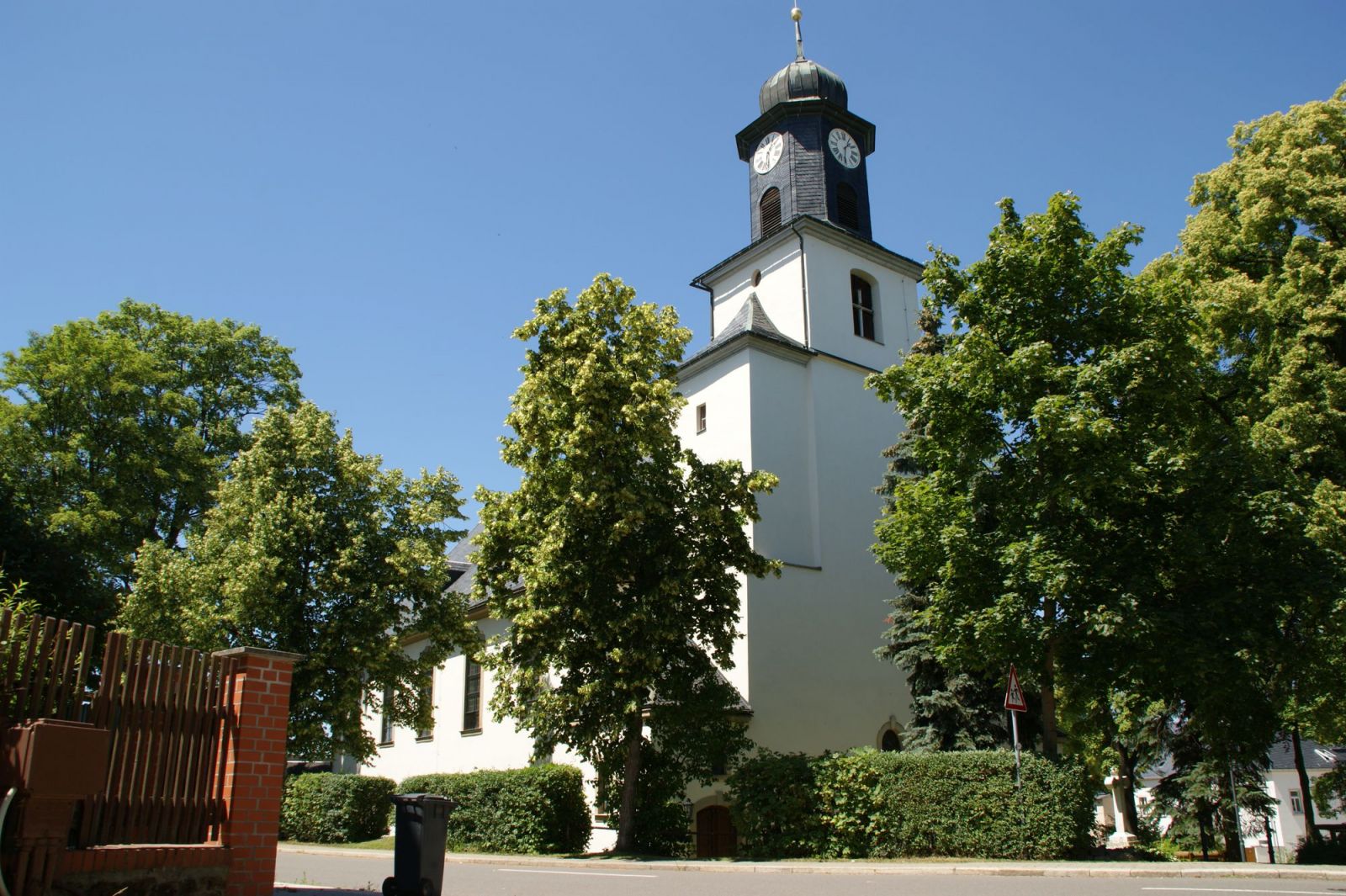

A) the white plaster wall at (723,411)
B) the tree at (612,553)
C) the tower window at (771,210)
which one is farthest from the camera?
the tower window at (771,210)

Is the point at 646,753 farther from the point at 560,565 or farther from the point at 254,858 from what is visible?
the point at 254,858

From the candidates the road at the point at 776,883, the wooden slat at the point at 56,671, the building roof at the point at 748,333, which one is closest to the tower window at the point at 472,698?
the building roof at the point at 748,333

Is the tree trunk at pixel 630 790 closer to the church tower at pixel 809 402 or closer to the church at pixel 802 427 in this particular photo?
the church at pixel 802 427

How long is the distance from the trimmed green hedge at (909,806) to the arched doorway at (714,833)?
325 cm

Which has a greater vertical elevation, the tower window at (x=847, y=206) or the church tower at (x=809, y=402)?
the tower window at (x=847, y=206)

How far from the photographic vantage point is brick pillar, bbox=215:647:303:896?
683 cm

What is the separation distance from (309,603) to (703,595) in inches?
300

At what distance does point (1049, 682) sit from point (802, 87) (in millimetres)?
19382

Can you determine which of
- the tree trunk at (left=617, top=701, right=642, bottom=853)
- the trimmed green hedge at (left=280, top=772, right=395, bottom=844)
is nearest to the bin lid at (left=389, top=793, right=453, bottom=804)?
the tree trunk at (left=617, top=701, right=642, bottom=853)

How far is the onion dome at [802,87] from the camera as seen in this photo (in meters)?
28.8

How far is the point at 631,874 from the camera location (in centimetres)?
1432

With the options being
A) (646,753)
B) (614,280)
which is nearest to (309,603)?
(646,753)

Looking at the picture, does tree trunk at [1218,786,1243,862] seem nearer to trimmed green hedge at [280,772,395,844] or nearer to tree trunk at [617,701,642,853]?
tree trunk at [617,701,642,853]

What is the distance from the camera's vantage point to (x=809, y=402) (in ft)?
86.0
